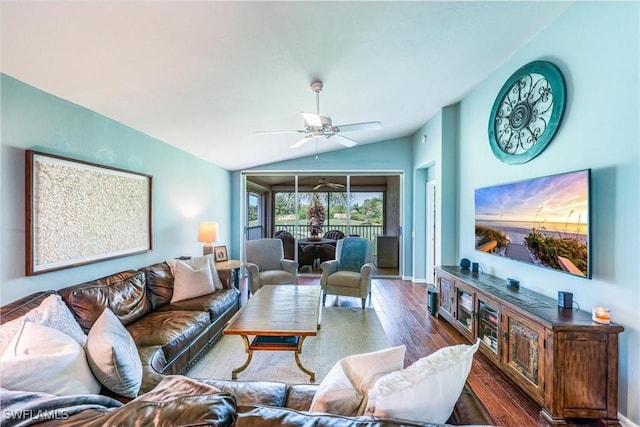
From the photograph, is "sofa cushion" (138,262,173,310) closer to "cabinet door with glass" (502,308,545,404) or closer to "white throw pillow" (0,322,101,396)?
"white throw pillow" (0,322,101,396)

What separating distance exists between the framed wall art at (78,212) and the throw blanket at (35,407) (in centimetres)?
160

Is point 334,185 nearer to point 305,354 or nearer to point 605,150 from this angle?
point 305,354

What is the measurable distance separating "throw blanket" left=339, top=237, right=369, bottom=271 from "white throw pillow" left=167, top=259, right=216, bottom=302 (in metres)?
2.14

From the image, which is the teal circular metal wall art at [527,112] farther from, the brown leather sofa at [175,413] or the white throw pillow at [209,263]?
the white throw pillow at [209,263]

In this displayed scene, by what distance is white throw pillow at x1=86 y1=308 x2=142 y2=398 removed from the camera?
4.50ft

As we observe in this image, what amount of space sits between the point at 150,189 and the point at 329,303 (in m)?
2.98

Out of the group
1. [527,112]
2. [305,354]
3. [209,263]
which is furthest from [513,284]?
[209,263]

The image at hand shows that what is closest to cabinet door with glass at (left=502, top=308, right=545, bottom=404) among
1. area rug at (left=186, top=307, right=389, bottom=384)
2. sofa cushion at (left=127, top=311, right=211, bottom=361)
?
area rug at (left=186, top=307, right=389, bottom=384)

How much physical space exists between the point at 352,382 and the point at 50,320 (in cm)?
175

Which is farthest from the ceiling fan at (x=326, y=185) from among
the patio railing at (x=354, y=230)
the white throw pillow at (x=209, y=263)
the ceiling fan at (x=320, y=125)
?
the white throw pillow at (x=209, y=263)

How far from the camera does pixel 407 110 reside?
4.19 m

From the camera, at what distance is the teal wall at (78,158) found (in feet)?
6.26

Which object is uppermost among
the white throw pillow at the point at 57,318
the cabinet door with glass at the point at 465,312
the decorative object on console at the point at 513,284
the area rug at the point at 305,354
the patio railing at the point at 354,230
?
the patio railing at the point at 354,230

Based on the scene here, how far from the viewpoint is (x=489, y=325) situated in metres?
2.68
